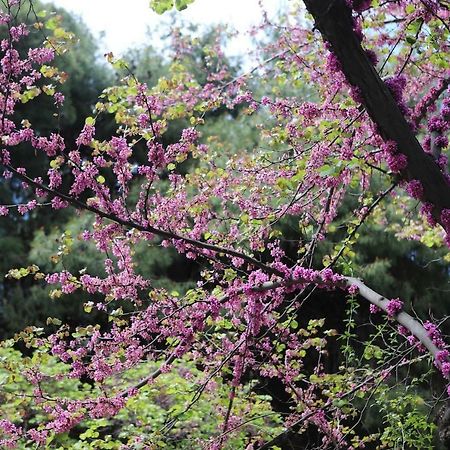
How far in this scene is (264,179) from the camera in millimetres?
2963

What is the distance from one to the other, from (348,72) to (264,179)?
3.36ft

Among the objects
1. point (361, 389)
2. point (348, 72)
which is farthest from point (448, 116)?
point (361, 389)

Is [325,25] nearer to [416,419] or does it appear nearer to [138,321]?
[138,321]

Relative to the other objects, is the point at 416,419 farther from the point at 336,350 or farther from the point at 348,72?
the point at 336,350

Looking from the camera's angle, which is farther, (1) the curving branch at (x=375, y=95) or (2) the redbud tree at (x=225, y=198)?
(2) the redbud tree at (x=225, y=198)

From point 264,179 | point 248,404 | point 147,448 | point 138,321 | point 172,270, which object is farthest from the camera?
point 172,270

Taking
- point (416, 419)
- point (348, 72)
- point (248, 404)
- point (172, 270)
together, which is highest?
point (172, 270)

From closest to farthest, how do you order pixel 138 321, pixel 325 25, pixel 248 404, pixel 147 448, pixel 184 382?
pixel 325 25, pixel 138 321, pixel 147 448, pixel 248 404, pixel 184 382

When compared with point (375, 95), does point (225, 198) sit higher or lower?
higher

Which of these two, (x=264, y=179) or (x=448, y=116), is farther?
(x=264, y=179)

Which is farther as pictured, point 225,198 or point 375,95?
point 225,198

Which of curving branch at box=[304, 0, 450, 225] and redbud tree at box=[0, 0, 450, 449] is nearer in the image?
curving branch at box=[304, 0, 450, 225]

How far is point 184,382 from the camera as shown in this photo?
391 centimetres

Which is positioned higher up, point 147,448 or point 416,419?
point 147,448
